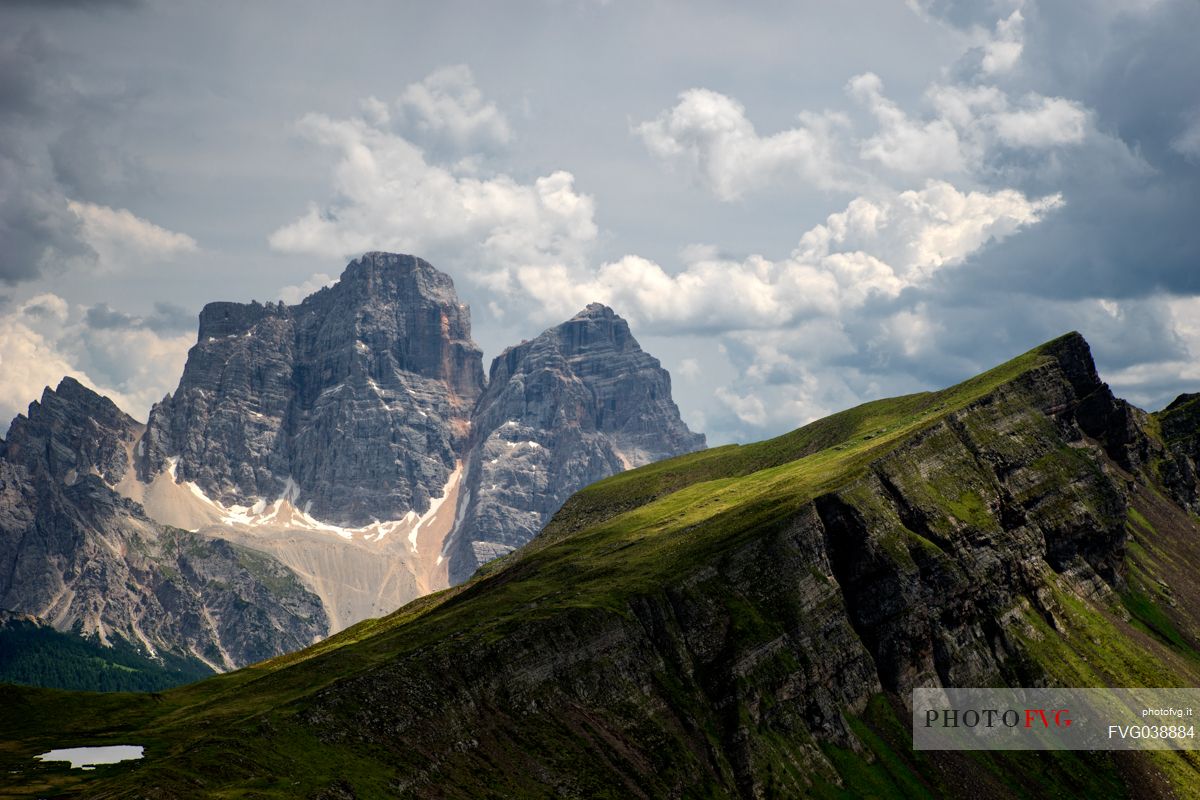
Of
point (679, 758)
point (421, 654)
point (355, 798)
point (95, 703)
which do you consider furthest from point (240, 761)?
point (679, 758)

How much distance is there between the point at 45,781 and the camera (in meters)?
138

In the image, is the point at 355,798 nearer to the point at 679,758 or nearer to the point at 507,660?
the point at 507,660

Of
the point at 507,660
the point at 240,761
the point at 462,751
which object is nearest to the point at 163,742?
the point at 240,761

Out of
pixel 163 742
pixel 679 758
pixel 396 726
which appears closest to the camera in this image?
pixel 163 742

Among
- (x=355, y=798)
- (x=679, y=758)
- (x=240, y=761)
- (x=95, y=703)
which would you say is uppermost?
(x=95, y=703)

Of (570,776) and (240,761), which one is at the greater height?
(240,761)

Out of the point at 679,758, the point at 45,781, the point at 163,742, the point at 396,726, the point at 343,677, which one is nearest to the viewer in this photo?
the point at 45,781

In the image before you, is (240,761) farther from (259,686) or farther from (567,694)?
(567,694)

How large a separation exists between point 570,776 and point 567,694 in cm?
2275

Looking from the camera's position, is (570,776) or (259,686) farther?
(259,686)

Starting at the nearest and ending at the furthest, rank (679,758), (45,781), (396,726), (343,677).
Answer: (45,781) → (396,726) → (343,677) → (679,758)

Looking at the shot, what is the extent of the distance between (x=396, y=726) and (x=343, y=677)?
61.6 feet

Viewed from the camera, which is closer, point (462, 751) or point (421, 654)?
point (462, 751)

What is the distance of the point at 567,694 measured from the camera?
19900cm
